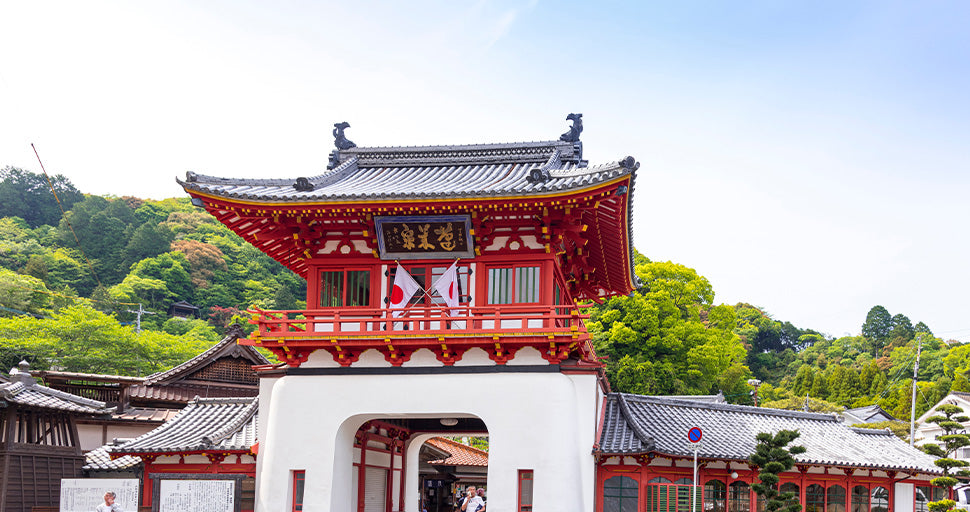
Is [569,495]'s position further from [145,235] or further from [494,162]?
[145,235]

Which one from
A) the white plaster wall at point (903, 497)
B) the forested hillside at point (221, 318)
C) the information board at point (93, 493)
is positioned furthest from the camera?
the forested hillside at point (221, 318)

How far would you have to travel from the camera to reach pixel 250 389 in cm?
3544

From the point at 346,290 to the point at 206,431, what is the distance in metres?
5.80

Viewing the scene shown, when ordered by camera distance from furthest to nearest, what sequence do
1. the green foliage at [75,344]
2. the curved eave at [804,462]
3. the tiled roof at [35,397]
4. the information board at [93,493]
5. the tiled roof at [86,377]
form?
1. the green foliage at [75,344]
2. the tiled roof at [86,377]
3. the tiled roof at [35,397]
4. the curved eave at [804,462]
5. the information board at [93,493]

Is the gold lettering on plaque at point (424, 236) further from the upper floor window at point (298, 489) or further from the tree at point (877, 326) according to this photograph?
the tree at point (877, 326)

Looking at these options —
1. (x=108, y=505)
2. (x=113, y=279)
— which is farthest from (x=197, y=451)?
(x=113, y=279)

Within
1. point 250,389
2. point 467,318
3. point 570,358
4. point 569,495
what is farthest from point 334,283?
point 250,389

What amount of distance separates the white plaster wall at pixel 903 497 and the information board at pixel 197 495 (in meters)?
17.8

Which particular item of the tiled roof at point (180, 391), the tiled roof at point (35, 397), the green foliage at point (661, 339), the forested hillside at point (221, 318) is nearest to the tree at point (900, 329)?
the forested hillside at point (221, 318)

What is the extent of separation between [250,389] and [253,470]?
641 inches

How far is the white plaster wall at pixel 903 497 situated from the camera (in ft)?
73.4

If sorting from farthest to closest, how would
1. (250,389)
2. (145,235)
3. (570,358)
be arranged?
1. (145,235)
2. (250,389)
3. (570,358)

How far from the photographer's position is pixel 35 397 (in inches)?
824

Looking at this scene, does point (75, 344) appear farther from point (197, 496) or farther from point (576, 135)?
point (576, 135)
